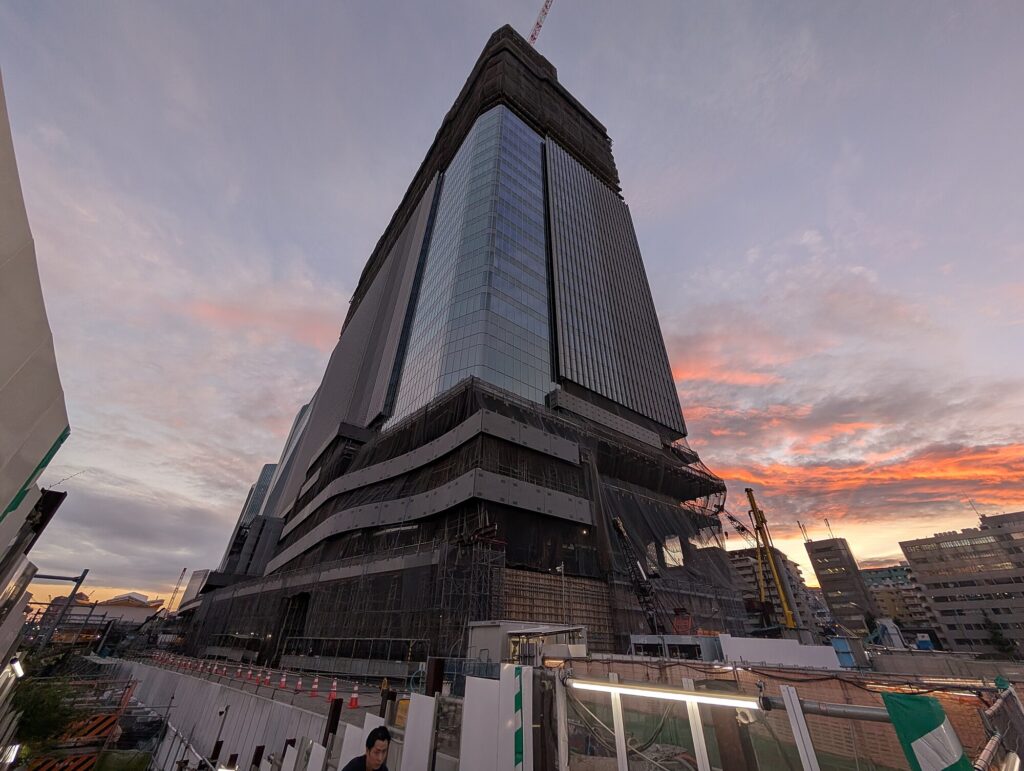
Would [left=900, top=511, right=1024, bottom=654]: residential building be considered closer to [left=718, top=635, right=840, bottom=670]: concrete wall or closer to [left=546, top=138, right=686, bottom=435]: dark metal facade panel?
[left=546, top=138, right=686, bottom=435]: dark metal facade panel

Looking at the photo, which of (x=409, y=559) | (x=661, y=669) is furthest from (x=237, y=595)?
(x=661, y=669)

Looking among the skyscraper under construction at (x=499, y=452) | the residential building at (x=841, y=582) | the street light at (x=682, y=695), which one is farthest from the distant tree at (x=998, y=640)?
the street light at (x=682, y=695)

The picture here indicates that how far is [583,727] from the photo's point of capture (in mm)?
5695

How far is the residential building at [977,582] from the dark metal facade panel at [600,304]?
68700 mm

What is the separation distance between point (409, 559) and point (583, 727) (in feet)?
91.0

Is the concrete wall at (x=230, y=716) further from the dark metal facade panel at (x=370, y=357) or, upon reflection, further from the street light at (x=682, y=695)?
the dark metal facade panel at (x=370, y=357)

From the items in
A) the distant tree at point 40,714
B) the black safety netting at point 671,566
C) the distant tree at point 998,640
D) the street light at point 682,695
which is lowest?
the distant tree at point 40,714

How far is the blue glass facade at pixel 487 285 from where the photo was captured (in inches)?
1869

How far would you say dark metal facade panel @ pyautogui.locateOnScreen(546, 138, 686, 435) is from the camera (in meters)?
59.2

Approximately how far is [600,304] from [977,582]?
92.2 m

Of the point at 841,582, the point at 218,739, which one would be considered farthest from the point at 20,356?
the point at 841,582

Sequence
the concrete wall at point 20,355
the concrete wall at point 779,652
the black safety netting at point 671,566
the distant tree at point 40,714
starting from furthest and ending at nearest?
the black safety netting at point 671,566, the concrete wall at point 779,652, the distant tree at point 40,714, the concrete wall at point 20,355

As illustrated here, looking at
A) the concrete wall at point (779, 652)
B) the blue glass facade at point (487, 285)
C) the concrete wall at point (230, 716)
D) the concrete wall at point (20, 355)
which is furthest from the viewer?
the blue glass facade at point (487, 285)

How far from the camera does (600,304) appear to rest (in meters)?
67.2
